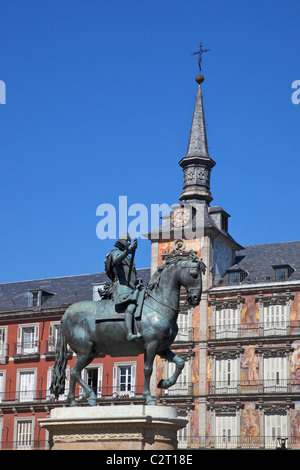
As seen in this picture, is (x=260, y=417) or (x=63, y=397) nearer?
(x=260, y=417)

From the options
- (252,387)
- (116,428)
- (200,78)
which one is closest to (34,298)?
(252,387)

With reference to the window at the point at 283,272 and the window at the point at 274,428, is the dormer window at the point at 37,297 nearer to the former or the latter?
the window at the point at 283,272

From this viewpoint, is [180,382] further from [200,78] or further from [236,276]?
[200,78]

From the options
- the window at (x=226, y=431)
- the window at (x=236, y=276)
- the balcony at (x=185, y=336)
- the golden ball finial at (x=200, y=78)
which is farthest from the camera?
the golden ball finial at (x=200, y=78)

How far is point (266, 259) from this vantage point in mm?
61031

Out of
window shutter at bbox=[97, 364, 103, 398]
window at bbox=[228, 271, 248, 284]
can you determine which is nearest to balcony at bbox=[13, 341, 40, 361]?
window shutter at bbox=[97, 364, 103, 398]

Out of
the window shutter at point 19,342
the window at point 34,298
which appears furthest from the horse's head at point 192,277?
the window at point 34,298

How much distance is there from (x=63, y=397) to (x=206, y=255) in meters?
14.2

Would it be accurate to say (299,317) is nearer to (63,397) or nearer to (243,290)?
(243,290)

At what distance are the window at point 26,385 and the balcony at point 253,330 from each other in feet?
44.9

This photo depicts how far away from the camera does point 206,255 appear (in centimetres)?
5891

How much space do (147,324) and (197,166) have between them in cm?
4732

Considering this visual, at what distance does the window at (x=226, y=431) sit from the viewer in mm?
54344
